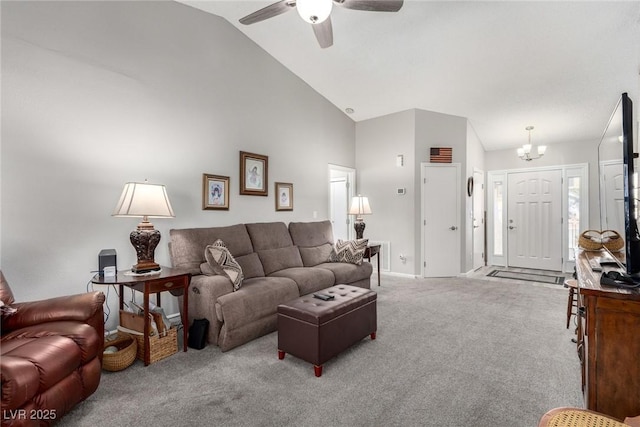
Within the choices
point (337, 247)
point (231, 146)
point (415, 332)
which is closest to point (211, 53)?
point (231, 146)

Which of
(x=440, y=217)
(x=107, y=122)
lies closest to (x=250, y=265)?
(x=107, y=122)

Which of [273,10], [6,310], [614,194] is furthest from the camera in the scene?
[273,10]

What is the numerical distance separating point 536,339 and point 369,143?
13.3 feet

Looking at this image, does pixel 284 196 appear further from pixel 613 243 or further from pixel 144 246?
pixel 613 243

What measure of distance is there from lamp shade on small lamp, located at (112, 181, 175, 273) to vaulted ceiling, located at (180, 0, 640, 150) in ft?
7.42

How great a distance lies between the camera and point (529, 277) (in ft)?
17.8

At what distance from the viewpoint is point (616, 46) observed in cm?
322

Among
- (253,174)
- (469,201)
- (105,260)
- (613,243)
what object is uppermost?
(253,174)

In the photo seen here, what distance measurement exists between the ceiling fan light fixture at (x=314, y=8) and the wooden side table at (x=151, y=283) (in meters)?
2.23

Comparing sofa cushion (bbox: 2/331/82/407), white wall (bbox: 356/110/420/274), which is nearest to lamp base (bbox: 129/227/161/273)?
sofa cushion (bbox: 2/331/82/407)

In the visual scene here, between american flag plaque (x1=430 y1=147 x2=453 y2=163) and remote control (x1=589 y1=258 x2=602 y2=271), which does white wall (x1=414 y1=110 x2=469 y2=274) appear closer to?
american flag plaque (x1=430 y1=147 x2=453 y2=163)

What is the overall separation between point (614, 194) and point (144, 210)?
132 inches

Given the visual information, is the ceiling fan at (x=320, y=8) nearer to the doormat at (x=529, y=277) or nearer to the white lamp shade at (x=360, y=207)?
the white lamp shade at (x=360, y=207)

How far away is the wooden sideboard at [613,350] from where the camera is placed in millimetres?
1355
